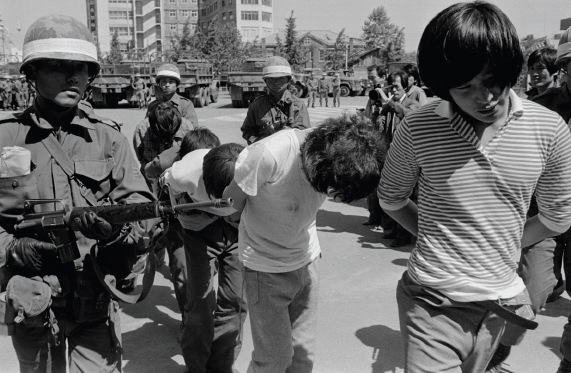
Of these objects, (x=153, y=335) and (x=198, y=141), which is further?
(x=153, y=335)

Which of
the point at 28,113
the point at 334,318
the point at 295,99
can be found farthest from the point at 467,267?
the point at 295,99

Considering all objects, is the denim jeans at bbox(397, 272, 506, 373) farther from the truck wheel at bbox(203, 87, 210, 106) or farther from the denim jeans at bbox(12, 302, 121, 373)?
the truck wheel at bbox(203, 87, 210, 106)

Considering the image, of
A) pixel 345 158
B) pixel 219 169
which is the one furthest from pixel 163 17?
pixel 345 158

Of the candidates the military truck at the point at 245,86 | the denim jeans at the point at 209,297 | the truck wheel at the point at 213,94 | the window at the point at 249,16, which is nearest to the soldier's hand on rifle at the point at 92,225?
the denim jeans at the point at 209,297

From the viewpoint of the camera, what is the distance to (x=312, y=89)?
2794 centimetres

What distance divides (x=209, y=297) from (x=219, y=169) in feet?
3.23

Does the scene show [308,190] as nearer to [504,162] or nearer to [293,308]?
[293,308]

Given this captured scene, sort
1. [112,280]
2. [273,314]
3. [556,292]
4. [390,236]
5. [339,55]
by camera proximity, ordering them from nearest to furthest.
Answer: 1. [112,280]
2. [273,314]
3. [556,292]
4. [390,236]
5. [339,55]

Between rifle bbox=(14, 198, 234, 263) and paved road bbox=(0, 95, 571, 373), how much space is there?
Answer: 3.74ft

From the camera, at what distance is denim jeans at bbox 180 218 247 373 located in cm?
354

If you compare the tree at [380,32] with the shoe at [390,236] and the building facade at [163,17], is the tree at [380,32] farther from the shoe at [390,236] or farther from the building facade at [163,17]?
the shoe at [390,236]

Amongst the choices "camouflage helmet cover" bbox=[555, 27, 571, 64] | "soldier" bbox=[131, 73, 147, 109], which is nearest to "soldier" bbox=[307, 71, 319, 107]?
"soldier" bbox=[131, 73, 147, 109]

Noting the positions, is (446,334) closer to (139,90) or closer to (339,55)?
(139,90)

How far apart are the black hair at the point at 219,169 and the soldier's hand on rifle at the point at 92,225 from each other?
27.5 inches
